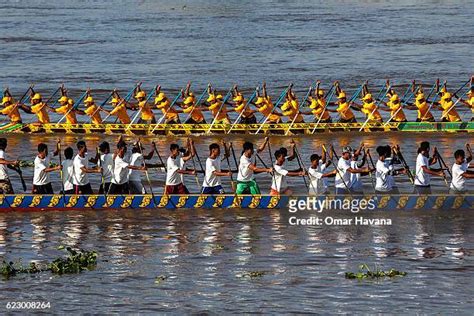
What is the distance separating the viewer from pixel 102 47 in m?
81.4

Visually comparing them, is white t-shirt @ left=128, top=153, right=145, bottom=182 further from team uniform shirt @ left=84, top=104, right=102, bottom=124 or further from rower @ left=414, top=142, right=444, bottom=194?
team uniform shirt @ left=84, top=104, right=102, bottom=124

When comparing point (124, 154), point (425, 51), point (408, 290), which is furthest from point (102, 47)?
point (408, 290)

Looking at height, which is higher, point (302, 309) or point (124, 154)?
point (124, 154)

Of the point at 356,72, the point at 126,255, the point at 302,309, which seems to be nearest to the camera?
the point at 302,309

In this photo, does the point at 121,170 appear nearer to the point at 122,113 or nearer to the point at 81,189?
the point at 81,189

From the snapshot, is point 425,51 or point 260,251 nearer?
point 260,251

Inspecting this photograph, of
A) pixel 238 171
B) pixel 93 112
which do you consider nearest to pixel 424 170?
→ pixel 238 171

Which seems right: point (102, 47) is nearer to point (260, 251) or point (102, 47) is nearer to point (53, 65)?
point (53, 65)

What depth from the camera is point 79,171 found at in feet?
96.6

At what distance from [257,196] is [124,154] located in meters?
3.46

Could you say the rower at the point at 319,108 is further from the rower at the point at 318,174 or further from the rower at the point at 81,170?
the rower at the point at 81,170

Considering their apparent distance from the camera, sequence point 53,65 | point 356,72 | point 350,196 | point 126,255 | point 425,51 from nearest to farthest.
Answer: point 126,255 → point 350,196 → point 356,72 → point 53,65 → point 425,51

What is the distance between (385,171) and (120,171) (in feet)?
21.6

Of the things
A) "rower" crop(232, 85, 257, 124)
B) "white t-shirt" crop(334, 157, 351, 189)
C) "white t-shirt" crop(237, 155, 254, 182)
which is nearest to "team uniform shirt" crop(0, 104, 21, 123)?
"rower" crop(232, 85, 257, 124)
